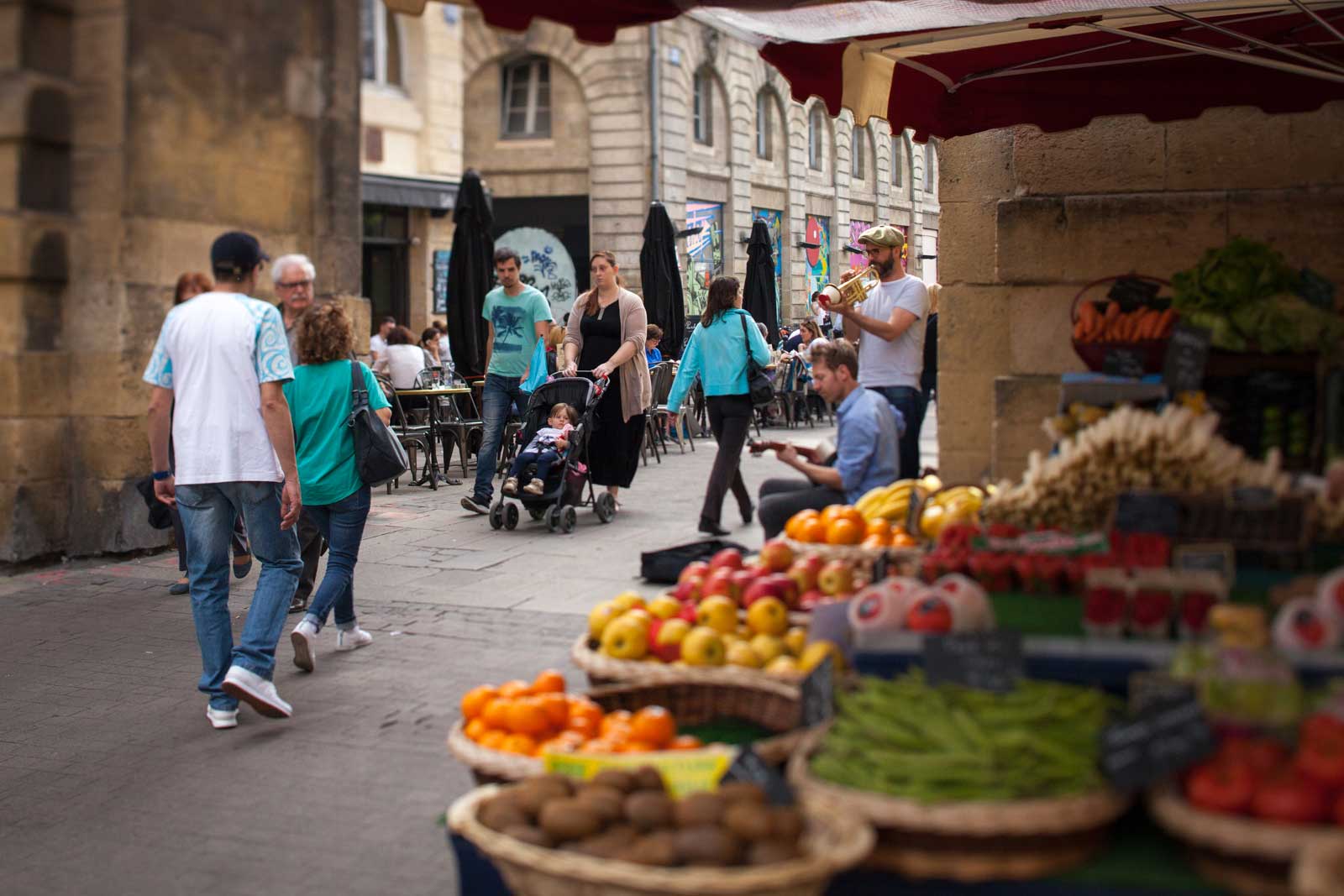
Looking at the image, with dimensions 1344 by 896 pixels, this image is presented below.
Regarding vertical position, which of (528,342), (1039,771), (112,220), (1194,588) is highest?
(112,220)

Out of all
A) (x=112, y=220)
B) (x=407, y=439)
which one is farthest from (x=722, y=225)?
(x=112, y=220)

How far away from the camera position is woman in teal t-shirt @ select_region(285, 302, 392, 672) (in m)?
7.04

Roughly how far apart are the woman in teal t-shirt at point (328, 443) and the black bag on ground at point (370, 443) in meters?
0.04

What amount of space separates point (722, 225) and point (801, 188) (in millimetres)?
4669

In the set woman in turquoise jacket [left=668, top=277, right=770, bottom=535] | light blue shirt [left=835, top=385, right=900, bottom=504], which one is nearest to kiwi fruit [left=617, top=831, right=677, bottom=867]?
light blue shirt [left=835, top=385, right=900, bottom=504]

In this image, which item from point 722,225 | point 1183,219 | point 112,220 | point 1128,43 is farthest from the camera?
point 722,225

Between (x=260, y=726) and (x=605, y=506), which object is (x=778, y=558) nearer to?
(x=260, y=726)

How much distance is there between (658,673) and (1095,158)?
13.7 ft

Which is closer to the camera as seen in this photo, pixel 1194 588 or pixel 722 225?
pixel 1194 588

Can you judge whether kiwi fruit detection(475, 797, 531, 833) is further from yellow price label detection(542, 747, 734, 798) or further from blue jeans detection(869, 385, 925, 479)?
blue jeans detection(869, 385, 925, 479)

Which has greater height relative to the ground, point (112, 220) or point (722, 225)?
point (722, 225)

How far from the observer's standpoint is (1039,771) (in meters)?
2.87

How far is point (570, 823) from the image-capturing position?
2.97 meters

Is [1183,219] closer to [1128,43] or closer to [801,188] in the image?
[1128,43]
